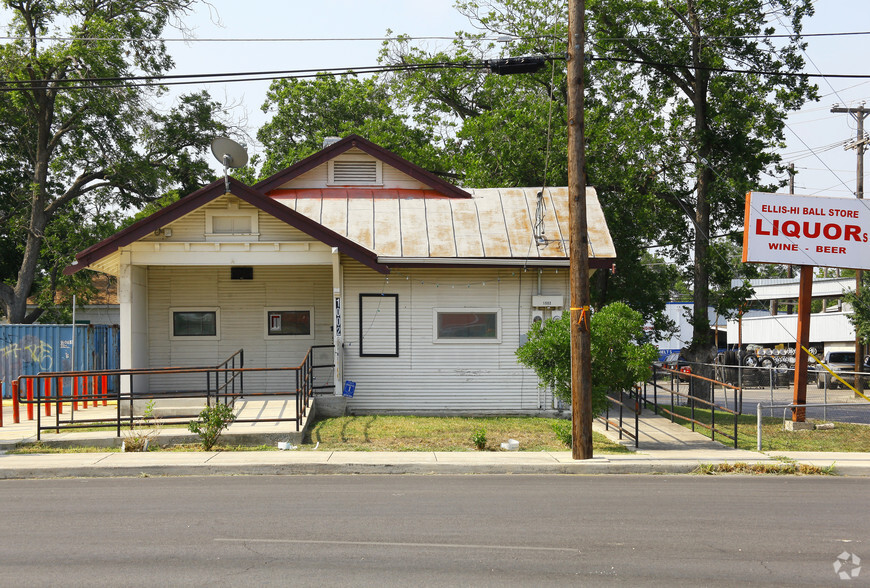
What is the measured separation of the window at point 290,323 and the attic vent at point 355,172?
13.8ft

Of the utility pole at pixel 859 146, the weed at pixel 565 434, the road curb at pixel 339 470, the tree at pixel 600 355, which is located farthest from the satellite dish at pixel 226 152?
the utility pole at pixel 859 146

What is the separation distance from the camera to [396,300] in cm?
1783

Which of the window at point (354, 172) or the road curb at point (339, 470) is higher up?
the window at point (354, 172)

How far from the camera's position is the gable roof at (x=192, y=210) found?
52.0 feet

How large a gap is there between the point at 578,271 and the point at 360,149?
33.7ft

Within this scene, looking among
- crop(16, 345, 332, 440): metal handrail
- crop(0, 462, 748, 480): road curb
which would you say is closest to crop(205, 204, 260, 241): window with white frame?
crop(16, 345, 332, 440): metal handrail

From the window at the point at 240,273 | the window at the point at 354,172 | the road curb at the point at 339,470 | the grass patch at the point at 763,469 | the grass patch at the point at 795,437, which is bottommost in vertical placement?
the grass patch at the point at 795,437

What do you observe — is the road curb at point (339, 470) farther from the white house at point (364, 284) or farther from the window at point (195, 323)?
the window at point (195, 323)

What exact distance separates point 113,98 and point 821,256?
78.9 ft

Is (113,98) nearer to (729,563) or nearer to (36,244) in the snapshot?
(36,244)

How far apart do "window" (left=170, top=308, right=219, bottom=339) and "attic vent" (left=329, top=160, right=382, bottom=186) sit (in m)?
5.18

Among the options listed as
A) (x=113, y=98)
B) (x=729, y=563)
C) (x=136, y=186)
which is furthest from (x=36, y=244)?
(x=729, y=563)

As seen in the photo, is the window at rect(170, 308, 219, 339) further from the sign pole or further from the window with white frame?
the sign pole

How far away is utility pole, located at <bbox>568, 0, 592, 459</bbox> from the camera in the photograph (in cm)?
1292
